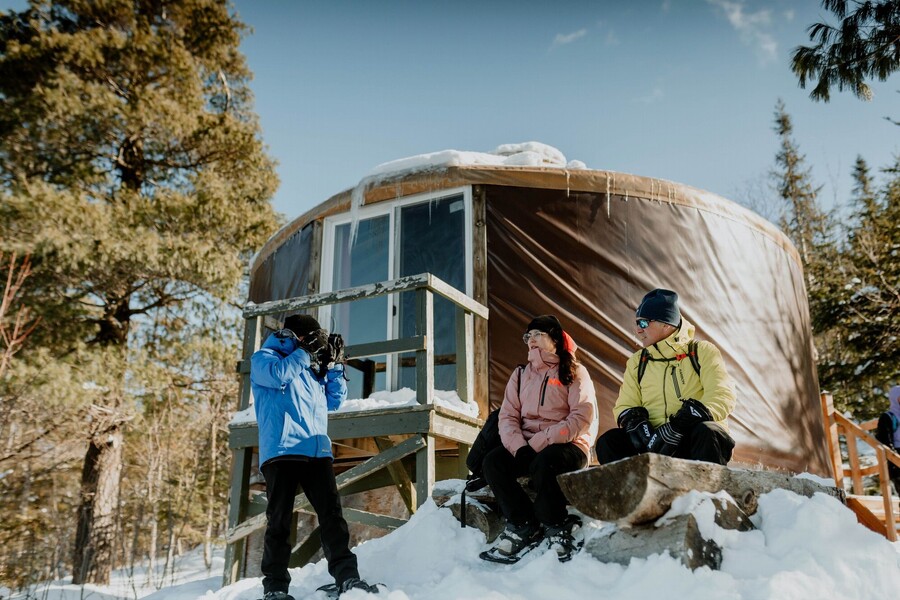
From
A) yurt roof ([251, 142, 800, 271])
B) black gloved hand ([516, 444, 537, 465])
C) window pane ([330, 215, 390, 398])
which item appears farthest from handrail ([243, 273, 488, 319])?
black gloved hand ([516, 444, 537, 465])

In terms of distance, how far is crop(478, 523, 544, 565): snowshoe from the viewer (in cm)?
302

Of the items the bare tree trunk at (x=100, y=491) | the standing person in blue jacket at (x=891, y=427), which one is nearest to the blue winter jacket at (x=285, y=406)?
the standing person in blue jacket at (x=891, y=427)

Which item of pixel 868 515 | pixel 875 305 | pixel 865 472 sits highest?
pixel 875 305

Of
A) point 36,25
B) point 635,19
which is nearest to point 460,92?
point 635,19

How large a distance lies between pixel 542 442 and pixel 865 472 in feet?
16.7

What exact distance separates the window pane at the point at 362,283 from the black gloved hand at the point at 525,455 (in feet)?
10.6

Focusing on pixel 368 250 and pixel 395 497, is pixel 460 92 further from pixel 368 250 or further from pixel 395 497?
pixel 395 497

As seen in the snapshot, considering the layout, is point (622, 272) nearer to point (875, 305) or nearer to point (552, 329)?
point (552, 329)

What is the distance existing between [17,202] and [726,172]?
16.8 meters

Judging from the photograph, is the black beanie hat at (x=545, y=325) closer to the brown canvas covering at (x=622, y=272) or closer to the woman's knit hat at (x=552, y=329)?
the woman's knit hat at (x=552, y=329)

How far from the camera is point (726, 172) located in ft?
64.0

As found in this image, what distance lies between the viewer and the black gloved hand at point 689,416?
2971 mm

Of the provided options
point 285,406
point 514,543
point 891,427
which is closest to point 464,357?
point 285,406

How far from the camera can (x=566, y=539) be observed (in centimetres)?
295
